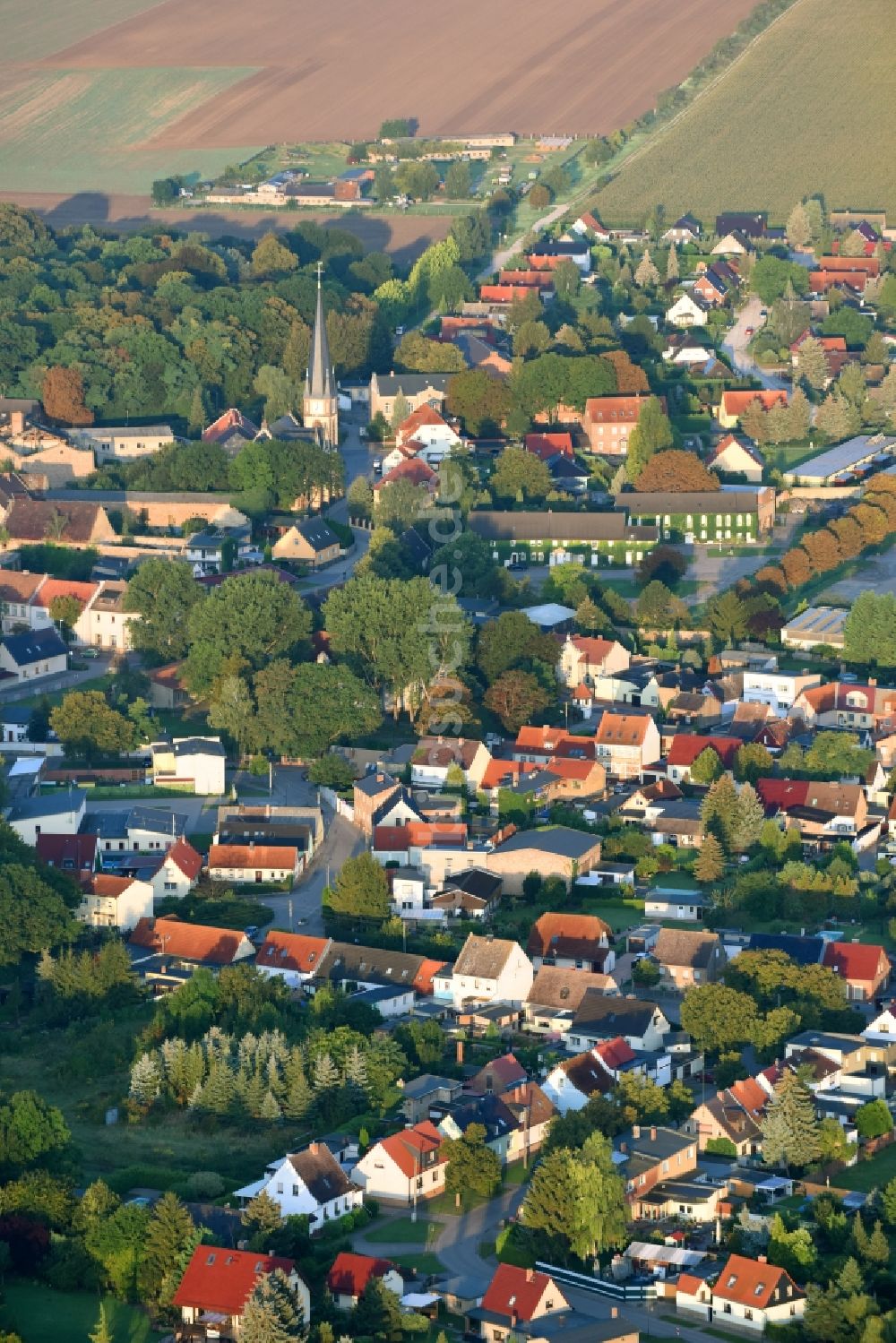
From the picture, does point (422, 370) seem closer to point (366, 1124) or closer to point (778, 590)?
point (778, 590)

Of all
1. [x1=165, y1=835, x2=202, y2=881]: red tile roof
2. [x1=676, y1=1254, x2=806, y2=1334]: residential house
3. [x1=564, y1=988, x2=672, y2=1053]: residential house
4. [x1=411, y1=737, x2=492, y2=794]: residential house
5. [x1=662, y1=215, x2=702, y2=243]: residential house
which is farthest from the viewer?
[x1=662, y1=215, x2=702, y2=243]: residential house

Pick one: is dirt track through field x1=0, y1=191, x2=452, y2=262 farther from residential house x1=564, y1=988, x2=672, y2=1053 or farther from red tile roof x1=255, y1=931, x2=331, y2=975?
residential house x1=564, y1=988, x2=672, y2=1053

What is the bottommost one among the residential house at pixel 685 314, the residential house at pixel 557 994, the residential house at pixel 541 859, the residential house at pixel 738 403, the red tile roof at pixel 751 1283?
the residential house at pixel 685 314

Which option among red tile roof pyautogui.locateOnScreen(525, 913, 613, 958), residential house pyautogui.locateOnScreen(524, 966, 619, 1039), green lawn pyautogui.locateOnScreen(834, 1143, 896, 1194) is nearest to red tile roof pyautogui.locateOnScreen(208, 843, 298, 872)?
red tile roof pyautogui.locateOnScreen(525, 913, 613, 958)

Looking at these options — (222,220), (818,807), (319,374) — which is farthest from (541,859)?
(222,220)

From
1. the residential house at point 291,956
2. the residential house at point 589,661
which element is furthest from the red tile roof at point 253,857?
the residential house at point 589,661

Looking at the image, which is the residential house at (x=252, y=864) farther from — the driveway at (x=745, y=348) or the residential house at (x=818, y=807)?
the driveway at (x=745, y=348)

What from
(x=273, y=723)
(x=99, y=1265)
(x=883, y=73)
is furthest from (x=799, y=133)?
(x=99, y=1265)
